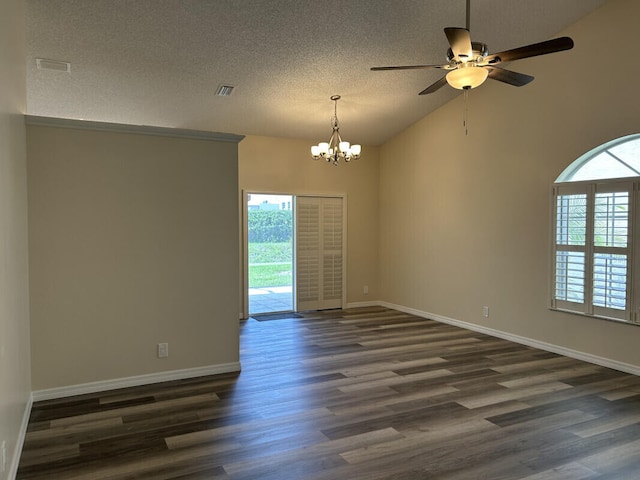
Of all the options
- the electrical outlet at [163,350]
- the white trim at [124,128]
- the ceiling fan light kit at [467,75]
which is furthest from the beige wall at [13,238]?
the ceiling fan light kit at [467,75]

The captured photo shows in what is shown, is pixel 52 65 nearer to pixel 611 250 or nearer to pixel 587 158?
pixel 587 158

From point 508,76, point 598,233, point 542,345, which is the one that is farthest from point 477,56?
point 542,345

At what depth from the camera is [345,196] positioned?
7.72m

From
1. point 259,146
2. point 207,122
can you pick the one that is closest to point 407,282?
point 259,146

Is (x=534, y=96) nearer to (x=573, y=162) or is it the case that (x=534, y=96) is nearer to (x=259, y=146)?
(x=573, y=162)

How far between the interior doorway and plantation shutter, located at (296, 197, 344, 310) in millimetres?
207

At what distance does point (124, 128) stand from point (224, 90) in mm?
1846

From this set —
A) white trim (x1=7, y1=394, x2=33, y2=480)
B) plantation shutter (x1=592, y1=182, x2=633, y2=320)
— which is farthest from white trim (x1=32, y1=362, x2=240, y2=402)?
plantation shutter (x1=592, y1=182, x2=633, y2=320)

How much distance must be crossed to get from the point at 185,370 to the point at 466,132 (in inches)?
184

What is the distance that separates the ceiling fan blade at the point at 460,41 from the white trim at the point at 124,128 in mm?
2078

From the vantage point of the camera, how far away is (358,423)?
3.14 metres

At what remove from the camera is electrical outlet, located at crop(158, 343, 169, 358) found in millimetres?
4000

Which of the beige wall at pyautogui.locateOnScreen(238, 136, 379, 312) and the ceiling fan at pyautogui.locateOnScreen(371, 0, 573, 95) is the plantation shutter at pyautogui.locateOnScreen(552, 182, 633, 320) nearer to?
the ceiling fan at pyautogui.locateOnScreen(371, 0, 573, 95)

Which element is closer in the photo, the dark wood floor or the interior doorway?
the dark wood floor
